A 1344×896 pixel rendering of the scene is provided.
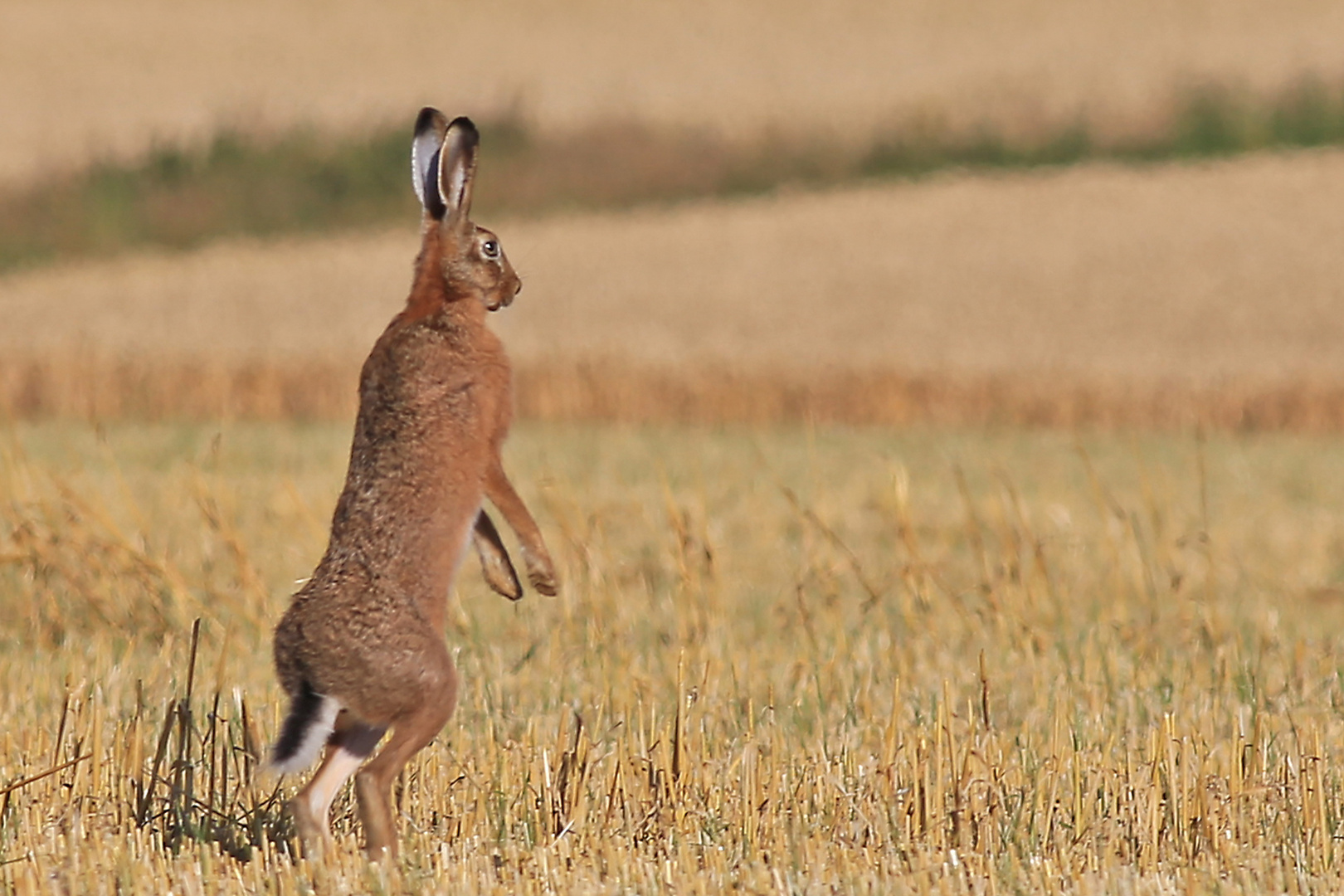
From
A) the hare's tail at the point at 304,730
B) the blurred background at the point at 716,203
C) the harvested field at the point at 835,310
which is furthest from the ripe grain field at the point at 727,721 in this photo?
the blurred background at the point at 716,203

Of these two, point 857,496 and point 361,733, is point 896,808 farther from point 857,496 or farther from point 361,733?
point 857,496

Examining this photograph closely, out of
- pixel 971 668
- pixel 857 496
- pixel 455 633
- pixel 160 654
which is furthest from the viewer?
pixel 857 496

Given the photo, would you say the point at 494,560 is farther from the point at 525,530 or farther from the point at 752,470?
the point at 752,470

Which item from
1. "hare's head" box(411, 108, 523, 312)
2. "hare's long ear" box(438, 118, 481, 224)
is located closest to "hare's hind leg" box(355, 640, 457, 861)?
"hare's head" box(411, 108, 523, 312)

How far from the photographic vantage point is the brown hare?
16.1 ft

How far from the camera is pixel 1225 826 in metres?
6.00

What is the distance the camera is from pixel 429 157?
5207 mm

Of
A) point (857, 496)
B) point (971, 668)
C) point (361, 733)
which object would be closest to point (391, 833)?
point (361, 733)

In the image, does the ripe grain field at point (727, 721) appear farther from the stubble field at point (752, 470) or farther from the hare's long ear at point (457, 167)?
the hare's long ear at point (457, 167)

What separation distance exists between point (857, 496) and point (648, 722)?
10162 millimetres

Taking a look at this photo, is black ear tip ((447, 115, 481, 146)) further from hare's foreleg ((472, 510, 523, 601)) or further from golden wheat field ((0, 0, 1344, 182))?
golden wheat field ((0, 0, 1344, 182))

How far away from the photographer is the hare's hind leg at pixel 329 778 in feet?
16.4

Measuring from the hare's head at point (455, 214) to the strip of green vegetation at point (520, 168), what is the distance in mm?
31153

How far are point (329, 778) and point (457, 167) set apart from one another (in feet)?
5.21
